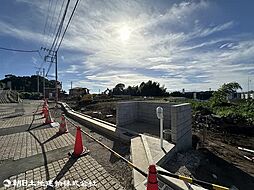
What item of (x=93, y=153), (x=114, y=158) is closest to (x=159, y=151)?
(x=114, y=158)

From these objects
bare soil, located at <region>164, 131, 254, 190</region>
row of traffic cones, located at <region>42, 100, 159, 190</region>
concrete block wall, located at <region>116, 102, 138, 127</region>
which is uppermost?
concrete block wall, located at <region>116, 102, 138, 127</region>

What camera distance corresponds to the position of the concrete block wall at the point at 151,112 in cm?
768

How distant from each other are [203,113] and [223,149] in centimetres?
590

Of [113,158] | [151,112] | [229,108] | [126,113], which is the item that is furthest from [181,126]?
[229,108]

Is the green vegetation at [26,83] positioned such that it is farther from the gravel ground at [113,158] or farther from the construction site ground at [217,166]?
the construction site ground at [217,166]

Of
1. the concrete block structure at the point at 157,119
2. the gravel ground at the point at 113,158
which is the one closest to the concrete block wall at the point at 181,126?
the concrete block structure at the point at 157,119

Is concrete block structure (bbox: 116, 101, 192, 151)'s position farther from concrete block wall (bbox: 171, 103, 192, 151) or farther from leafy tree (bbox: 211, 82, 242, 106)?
leafy tree (bbox: 211, 82, 242, 106)

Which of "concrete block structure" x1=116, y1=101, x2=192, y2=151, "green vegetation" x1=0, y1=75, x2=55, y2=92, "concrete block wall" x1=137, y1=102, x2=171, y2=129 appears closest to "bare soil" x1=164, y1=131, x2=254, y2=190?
"concrete block structure" x1=116, y1=101, x2=192, y2=151

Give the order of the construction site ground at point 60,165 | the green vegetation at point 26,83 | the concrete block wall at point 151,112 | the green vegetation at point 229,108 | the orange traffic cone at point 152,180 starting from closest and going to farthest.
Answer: the orange traffic cone at point 152,180 < the construction site ground at point 60,165 < the concrete block wall at point 151,112 < the green vegetation at point 229,108 < the green vegetation at point 26,83

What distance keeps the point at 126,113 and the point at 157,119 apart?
1515 millimetres

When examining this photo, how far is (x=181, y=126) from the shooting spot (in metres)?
5.63

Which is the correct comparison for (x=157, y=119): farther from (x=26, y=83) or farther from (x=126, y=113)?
(x=26, y=83)

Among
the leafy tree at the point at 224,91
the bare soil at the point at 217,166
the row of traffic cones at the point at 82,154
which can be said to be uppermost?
the leafy tree at the point at 224,91

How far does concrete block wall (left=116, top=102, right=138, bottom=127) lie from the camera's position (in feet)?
25.2
